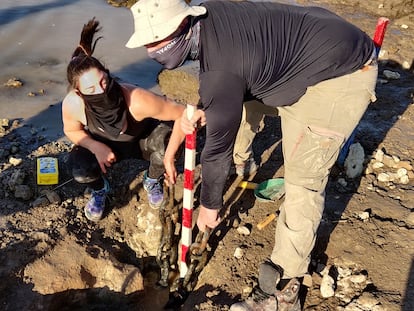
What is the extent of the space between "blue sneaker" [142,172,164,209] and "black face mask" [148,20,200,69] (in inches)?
66.2

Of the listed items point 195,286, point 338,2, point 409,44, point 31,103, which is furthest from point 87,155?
point 338,2

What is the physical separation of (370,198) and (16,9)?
242 inches

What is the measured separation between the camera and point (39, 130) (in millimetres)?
4711

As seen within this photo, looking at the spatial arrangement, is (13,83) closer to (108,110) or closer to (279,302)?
(108,110)

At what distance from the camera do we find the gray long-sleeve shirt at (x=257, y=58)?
2.32 meters

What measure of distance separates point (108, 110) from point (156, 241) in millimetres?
1234

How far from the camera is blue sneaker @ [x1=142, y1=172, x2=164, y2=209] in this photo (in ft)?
12.5

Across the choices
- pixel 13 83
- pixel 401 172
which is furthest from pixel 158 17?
pixel 13 83

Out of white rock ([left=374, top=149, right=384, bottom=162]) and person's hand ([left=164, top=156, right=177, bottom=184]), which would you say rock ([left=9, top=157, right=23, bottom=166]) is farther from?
white rock ([left=374, top=149, right=384, bottom=162])

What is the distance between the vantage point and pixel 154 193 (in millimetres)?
3820

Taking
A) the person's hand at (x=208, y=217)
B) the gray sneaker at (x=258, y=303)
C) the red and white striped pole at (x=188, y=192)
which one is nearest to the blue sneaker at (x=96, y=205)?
the red and white striped pole at (x=188, y=192)

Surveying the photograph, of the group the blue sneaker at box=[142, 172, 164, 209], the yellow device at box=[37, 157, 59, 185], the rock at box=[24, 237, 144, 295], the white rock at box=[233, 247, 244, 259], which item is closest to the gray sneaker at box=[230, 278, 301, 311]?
the white rock at box=[233, 247, 244, 259]

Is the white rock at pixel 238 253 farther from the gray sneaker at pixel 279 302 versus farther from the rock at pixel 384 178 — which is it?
the rock at pixel 384 178

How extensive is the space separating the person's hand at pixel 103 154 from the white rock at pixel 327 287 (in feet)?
5.79
